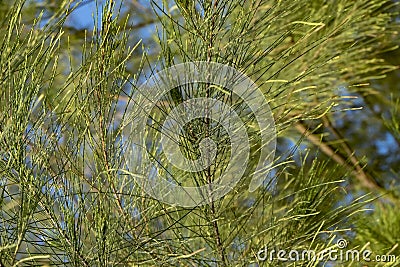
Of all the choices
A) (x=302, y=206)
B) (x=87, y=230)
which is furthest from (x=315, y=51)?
(x=87, y=230)

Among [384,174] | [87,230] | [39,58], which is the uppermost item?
[384,174]

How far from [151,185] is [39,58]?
7.3 inches

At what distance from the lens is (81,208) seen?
603 millimetres

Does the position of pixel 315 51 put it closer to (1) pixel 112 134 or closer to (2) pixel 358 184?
(2) pixel 358 184

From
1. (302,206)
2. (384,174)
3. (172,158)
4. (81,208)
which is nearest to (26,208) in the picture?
(81,208)

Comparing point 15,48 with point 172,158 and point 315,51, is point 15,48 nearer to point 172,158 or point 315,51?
point 172,158

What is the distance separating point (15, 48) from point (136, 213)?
230 millimetres

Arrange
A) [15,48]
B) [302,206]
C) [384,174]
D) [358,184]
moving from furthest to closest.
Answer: [384,174] → [358,184] → [302,206] → [15,48]

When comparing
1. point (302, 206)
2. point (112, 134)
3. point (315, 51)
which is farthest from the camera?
point (315, 51)

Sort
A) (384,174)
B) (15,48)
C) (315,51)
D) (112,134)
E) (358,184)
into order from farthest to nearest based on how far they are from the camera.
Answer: (384,174), (358,184), (315,51), (112,134), (15,48)

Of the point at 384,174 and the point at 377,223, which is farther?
the point at 384,174

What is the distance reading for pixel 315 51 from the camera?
3.75ft

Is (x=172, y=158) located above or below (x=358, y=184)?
below

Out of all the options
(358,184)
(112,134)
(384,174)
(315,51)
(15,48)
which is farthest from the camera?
(384,174)
